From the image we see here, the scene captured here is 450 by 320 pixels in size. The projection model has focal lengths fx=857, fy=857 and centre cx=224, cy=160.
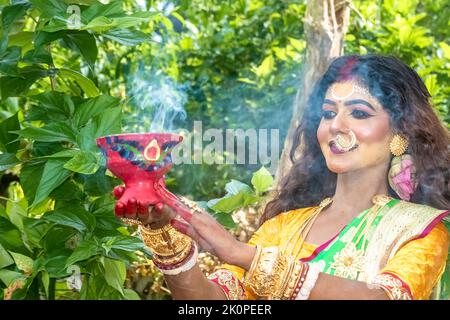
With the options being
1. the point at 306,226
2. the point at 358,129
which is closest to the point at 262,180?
the point at 306,226

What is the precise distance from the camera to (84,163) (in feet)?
4.97

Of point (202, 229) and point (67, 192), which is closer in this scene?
point (202, 229)

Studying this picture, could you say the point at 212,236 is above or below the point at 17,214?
above

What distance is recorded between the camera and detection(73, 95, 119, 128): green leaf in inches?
64.6

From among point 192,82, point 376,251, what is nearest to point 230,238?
point 376,251

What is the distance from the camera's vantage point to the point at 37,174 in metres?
1.69

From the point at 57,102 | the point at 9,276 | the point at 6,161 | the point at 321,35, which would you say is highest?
the point at 321,35

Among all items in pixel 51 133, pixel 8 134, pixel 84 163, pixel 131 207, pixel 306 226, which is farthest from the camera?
pixel 8 134

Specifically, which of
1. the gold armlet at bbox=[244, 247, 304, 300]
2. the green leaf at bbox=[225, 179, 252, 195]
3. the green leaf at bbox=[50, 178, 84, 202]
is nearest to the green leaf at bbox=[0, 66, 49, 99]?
the green leaf at bbox=[50, 178, 84, 202]

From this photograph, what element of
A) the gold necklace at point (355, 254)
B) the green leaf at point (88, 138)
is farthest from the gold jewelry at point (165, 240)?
the green leaf at point (88, 138)

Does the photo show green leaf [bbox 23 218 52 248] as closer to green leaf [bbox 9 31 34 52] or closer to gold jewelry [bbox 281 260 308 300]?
green leaf [bbox 9 31 34 52]

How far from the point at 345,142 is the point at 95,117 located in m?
0.52

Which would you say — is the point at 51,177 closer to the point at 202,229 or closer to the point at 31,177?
the point at 31,177

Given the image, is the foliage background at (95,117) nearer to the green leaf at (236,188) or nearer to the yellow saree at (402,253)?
the green leaf at (236,188)
